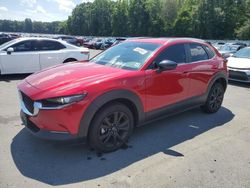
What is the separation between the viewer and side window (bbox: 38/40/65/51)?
9.23 m

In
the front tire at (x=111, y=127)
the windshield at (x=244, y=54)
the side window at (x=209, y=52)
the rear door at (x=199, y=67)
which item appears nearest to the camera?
the front tire at (x=111, y=127)

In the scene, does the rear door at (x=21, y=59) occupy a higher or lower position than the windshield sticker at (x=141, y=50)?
lower

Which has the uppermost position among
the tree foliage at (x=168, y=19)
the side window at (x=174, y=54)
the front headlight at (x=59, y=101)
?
the tree foliage at (x=168, y=19)

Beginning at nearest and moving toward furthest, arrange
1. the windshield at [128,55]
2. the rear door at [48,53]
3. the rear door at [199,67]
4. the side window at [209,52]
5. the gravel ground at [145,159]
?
the gravel ground at [145,159] → the windshield at [128,55] → the rear door at [199,67] → the side window at [209,52] → the rear door at [48,53]

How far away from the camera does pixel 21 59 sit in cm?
893

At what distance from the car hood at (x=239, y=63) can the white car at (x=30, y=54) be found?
583cm

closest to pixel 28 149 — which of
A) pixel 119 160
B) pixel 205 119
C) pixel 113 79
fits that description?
pixel 119 160

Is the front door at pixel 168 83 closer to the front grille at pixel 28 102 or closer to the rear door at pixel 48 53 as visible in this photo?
the front grille at pixel 28 102

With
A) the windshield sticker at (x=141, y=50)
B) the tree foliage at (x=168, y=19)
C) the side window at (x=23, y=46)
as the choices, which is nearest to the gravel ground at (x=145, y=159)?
the windshield sticker at (x=141, y=50)

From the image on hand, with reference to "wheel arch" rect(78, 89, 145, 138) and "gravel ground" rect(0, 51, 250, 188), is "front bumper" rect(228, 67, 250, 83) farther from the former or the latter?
"wheel arch" rect(78, 89, 145, 138)

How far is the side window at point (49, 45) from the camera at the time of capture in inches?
364

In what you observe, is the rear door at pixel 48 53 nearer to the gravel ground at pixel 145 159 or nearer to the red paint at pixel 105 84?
the gravel ground at pixel 145 159

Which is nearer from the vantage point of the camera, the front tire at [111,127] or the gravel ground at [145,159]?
the gravel ground at [145,159]

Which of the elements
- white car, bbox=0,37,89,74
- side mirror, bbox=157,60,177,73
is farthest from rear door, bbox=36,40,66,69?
side mirror, bbox=157,60,177,73
